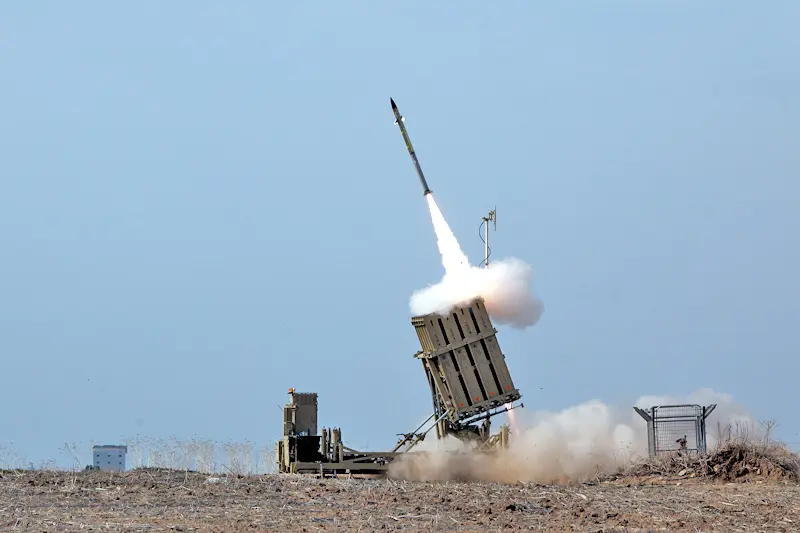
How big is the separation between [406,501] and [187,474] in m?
6.16

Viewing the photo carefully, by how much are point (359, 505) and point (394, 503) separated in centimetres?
59

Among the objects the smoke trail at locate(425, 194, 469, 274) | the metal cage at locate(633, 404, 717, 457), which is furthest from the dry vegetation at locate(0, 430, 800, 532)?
the smoke trail at locate(425, 194, 469, 274)

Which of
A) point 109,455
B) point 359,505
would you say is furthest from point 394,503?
point 109,455

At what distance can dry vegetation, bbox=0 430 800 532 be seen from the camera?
16906mm

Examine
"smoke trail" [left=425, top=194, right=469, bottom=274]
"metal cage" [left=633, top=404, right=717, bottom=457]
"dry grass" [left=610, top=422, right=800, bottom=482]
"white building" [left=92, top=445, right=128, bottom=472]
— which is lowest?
"dry grass" [left=610, top=422, right=800, bottom=482]

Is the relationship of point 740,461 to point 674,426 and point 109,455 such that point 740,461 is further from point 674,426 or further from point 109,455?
point 109,455

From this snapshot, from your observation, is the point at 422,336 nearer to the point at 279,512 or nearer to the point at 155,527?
the point at 279,512

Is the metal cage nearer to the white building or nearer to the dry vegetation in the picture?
the dry vegetation

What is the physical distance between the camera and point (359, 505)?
1927cm

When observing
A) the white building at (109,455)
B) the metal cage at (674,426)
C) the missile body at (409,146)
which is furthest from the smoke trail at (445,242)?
the white building at (109,455)

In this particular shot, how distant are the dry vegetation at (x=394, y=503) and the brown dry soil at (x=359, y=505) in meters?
0.02

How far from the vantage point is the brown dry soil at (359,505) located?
16.8m

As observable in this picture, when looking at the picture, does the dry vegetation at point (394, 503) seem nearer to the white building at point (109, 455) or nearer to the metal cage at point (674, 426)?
the metal cage at point (674, 426)

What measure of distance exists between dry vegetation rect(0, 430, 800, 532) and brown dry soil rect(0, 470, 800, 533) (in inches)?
0.8
